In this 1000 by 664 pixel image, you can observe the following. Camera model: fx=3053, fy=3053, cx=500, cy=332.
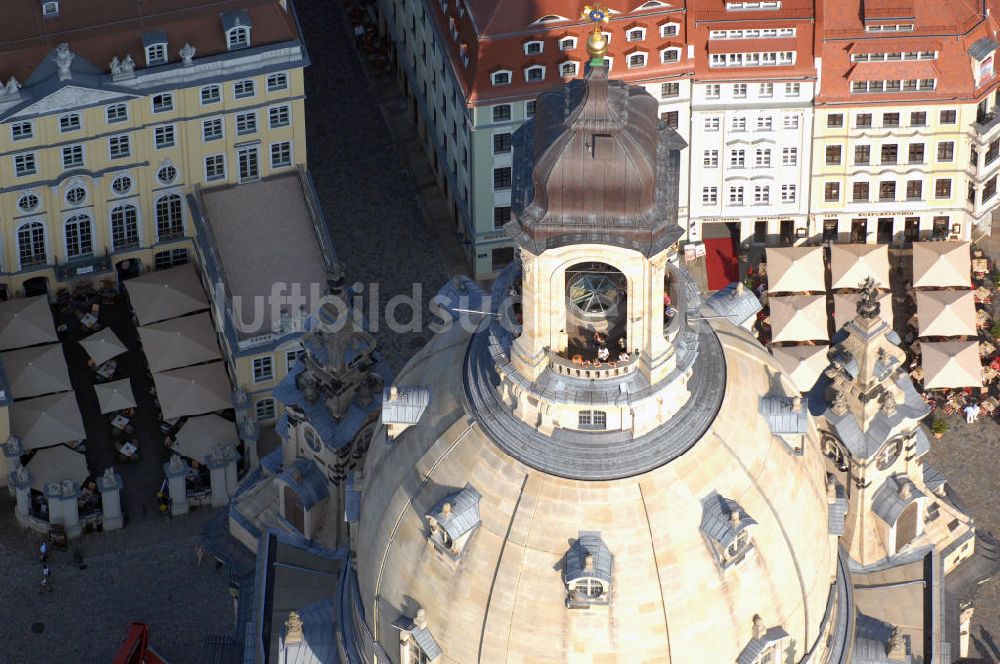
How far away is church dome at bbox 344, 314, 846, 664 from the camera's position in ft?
505

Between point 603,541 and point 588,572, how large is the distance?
2.31 metres

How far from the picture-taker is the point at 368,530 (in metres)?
164

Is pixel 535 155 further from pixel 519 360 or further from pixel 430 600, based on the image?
pixel 430 600

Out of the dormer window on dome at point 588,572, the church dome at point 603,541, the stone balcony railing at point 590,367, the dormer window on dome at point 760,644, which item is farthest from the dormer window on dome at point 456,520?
the dormer window on dome at point 760,644

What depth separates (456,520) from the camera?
154m

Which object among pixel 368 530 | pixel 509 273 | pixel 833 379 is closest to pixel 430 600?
pixel 368 530

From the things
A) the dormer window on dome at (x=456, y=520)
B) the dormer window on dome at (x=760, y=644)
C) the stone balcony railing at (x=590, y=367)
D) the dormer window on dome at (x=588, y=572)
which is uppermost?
the stone balcony railing at (x=590, y=367)

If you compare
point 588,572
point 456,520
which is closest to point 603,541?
point 588,572

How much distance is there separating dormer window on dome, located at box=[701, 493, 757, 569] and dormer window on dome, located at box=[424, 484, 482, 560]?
38.1ft

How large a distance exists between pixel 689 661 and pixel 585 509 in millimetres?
9844

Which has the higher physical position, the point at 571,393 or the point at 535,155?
the point at 535,155

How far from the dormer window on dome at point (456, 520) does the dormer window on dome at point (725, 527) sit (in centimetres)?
1160

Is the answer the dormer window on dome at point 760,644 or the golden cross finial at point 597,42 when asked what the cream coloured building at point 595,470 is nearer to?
the dormer window on dome at point 760,644

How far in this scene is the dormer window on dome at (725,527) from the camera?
154 meters
